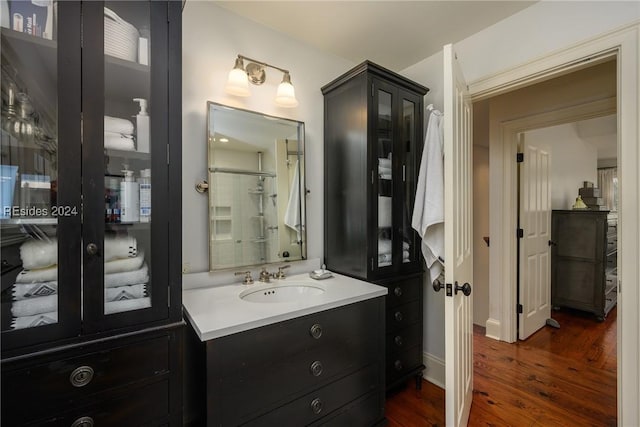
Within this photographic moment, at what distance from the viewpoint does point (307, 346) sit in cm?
126

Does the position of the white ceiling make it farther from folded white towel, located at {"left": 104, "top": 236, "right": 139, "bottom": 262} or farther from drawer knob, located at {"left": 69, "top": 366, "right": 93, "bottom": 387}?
drawer knob, located at {"left": 69, "top": 366, "right": 93, "bottom": 387}

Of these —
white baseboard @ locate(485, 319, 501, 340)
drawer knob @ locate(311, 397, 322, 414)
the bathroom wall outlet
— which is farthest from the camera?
white baseboard @ locate(485, 319, 501, 340)

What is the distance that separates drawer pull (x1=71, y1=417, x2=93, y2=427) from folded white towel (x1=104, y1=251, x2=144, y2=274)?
0.45 metres

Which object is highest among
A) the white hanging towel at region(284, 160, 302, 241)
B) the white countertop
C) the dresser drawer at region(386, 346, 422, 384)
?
the white hanging towel at region(284, 160, 302, 241)

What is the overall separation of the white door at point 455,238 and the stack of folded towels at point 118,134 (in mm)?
1326

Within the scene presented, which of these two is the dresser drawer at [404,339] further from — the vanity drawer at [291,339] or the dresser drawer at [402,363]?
the vanity drawer at [291,339]

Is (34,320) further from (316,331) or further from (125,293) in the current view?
(316,331)

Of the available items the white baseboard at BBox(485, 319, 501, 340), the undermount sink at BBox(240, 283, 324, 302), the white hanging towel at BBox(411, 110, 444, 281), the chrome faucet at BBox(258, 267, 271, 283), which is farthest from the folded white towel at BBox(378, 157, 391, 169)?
the white baseboard at BBox(485, 319, 501, 340)

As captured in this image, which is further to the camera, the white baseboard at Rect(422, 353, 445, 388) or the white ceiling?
the white baseboard at Rect(422, 353, 445, 388)

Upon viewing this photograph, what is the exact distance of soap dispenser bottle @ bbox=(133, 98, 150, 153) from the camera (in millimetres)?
1008

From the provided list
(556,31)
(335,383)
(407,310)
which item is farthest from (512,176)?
(335,383)

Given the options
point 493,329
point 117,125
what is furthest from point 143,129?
point 493,329

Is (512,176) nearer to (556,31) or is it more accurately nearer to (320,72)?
(556,31)

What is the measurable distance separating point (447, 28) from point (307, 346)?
6.89 ft
